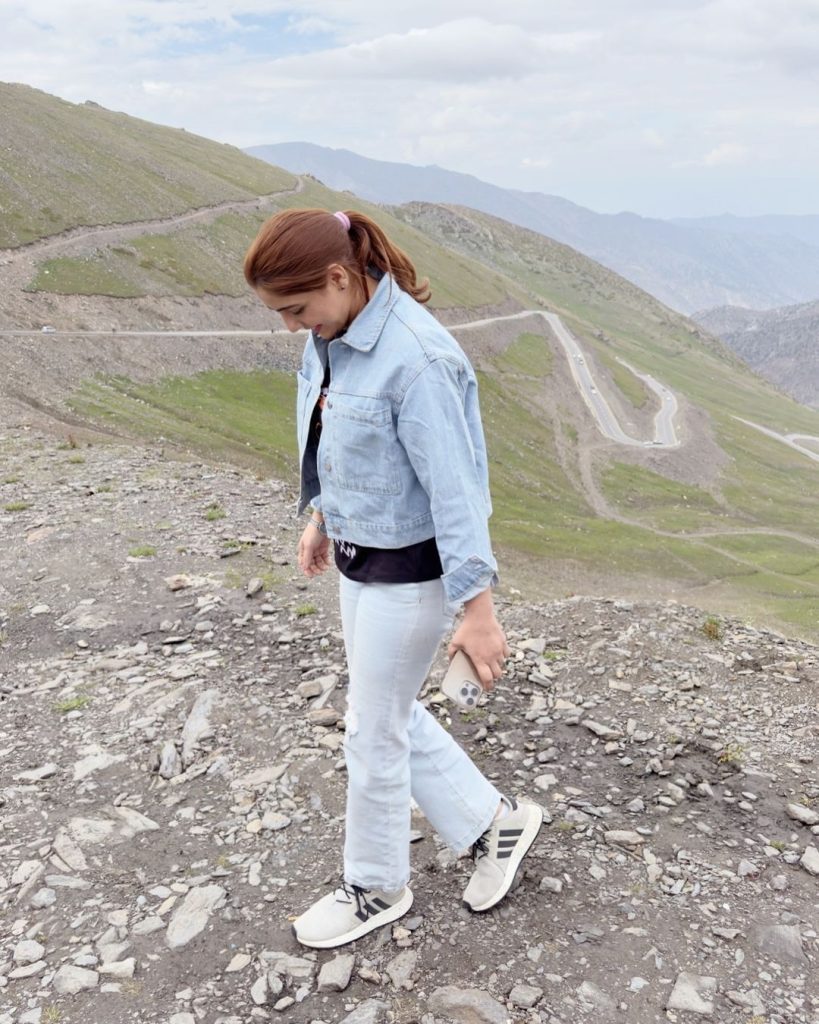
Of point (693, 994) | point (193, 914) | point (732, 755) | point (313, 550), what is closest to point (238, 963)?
point (193, 914)

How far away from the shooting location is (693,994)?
549 cm

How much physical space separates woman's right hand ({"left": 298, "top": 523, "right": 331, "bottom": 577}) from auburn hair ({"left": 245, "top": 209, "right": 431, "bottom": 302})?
7.42 ft

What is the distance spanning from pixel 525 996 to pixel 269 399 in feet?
217

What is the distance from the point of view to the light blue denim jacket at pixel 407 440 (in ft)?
14.9

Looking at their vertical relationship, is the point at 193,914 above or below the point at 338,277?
below

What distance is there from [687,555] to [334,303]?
66.7 meters

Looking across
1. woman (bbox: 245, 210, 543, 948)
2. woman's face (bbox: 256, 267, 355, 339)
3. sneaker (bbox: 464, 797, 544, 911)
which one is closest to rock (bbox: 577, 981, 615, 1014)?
sneaker (bbox: 464, 797, 544, 911)

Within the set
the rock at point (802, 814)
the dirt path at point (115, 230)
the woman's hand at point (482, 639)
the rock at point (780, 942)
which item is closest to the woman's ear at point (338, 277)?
the woman's hand at point (482, 639)

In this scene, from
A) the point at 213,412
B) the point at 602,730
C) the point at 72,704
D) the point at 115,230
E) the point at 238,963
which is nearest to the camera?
the point at 238,963

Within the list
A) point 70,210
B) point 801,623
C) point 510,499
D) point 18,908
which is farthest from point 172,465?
point 70,210

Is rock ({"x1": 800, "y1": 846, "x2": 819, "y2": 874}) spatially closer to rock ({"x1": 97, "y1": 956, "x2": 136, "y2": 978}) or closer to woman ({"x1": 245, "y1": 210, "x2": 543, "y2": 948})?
woman ({"x1": 245, "y1": 210, "x2": 543, "y2": 948})

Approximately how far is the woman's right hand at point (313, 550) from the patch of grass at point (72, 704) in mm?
4678

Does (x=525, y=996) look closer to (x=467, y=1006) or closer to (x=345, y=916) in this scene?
(x=467, y=1006)

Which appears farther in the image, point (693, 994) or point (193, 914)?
point (193, 914)
